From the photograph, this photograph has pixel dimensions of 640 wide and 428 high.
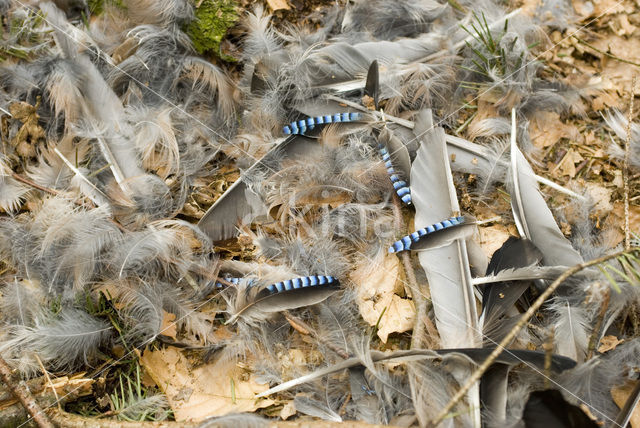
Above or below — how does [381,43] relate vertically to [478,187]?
above

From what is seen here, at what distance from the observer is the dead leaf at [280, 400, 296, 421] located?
185 cm

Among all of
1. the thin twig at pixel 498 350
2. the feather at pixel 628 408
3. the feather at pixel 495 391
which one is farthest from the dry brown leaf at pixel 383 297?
the feather at pixel 628 408

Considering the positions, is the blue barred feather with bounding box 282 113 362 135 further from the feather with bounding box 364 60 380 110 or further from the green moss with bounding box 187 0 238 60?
the green moss with bounding box 187 0 238 60

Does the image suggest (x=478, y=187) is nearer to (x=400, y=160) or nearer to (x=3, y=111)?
(x=400, y=160)

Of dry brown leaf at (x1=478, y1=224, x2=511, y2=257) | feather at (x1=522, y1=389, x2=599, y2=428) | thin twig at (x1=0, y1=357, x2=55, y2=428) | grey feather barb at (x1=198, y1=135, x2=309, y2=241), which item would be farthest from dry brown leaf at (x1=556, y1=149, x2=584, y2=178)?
thin twig at (x1=0, y1=357, x2=55, y2=428)

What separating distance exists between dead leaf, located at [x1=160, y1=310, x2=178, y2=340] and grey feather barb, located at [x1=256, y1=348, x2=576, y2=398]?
38cm

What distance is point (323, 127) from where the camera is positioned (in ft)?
7.09

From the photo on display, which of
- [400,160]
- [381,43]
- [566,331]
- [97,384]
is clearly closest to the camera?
[566,331]

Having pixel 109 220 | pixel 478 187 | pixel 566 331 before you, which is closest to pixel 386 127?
pixel 478 187

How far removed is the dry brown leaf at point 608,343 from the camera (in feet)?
6.02

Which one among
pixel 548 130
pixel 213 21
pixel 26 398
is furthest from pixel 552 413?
pixel 213 21

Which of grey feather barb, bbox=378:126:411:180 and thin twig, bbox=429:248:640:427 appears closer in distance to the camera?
thin twig, bbox=429:248:640:427

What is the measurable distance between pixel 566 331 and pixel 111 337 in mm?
1627

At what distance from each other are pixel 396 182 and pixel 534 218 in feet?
1.78
